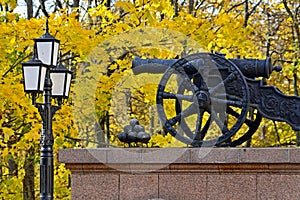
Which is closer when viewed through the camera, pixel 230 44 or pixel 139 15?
pixel 139 15

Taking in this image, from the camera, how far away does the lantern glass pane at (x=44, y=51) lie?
29.7 ft

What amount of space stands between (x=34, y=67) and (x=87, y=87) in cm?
365

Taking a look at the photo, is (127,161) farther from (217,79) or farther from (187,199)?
(217,79)

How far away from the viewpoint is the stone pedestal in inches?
300

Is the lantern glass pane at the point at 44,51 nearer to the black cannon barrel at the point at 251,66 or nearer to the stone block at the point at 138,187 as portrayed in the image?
the black cannon barrel at the point at 251,66

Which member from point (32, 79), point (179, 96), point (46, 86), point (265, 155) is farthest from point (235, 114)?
point (32, 79)

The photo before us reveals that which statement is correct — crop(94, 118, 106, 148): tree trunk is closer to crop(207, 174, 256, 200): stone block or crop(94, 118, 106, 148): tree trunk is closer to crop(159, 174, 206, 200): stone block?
crop(159, 174, 206, 200): stone block

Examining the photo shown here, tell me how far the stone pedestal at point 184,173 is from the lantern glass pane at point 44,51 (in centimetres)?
155

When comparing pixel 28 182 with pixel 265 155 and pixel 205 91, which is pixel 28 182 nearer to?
pixel 205 91

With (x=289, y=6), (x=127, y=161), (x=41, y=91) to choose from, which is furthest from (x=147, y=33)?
(x=289, y=6)

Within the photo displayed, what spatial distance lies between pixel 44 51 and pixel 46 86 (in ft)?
1.55

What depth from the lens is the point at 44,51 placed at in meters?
9.11

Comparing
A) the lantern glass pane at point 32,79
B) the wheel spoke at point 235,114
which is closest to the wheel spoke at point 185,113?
the wheel spoke at point 235,114

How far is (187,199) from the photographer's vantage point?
309 inches
